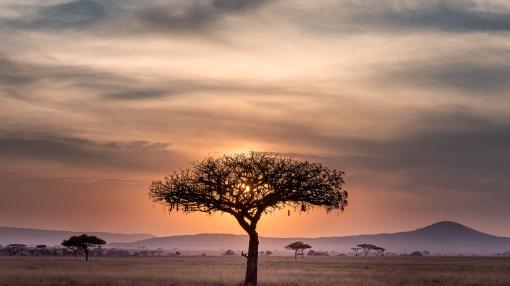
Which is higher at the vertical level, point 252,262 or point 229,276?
point 252,262

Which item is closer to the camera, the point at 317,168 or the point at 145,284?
the point at 317,168

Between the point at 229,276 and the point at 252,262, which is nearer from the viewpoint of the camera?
the point at 252,262

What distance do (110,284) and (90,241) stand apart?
94552mm

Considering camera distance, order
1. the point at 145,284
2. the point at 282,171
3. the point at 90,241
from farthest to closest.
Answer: the point at 90,241
the point at 145,284
the point at 282,171

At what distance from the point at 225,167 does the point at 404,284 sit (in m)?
23.5

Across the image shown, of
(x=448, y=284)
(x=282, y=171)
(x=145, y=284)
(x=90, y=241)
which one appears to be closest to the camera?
(x=282, y=171)

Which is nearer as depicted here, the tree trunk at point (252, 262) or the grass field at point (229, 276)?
the tree trunk at point (252, 262)

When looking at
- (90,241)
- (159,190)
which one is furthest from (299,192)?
(90,241)

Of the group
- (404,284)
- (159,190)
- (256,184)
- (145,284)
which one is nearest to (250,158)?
(256,184)

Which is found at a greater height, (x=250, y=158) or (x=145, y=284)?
(x=250, y=158)

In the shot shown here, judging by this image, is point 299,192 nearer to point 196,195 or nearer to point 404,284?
point 196,195

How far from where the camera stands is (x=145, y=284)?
57094mm

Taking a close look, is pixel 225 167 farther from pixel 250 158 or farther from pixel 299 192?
pixel 299 192

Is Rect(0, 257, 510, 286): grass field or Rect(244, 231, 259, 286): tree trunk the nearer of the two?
Rect(244, 231, 259, 286): tree trunk
